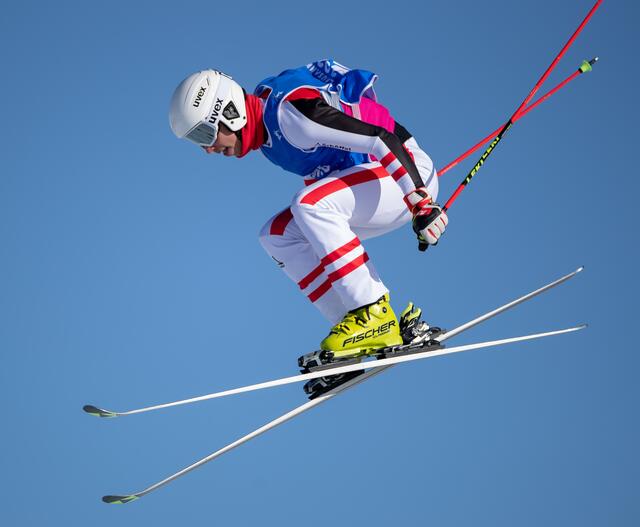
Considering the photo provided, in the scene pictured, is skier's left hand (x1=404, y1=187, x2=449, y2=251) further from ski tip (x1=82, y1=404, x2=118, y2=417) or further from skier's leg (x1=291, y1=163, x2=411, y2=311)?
ski tip (x1=82, y1=404, x2=118, y2=417)

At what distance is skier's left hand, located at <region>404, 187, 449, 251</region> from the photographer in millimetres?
5750

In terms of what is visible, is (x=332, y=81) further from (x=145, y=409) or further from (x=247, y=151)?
(x=145, y=409)

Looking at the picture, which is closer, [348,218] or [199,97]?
[199,97]

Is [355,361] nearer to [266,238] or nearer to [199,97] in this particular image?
[266,238]

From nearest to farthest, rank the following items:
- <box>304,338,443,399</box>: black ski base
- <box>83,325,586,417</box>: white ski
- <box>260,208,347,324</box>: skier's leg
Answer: <box>83,325,586,417</box>: white ski → <box>304,338,443,399</box>: black ski base → <box>260,208,347,324</box>: skier's leg

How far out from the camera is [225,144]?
608 centimetres

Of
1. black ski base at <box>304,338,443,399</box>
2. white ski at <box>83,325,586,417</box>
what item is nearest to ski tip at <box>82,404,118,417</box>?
white ski at <box>83,325,586,417</box>

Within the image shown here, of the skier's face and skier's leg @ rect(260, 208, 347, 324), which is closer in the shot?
the skier's face

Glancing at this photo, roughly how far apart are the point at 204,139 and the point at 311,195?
30.0 inches

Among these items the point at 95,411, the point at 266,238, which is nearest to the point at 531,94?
the point at 266,238

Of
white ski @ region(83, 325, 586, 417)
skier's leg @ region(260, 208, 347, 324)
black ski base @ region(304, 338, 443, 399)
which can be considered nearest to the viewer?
white ski @ region(83, 325, 586, 417)

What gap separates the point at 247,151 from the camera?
616cm

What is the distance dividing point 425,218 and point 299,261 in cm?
112

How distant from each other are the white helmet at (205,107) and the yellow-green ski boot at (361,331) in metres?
1.44
